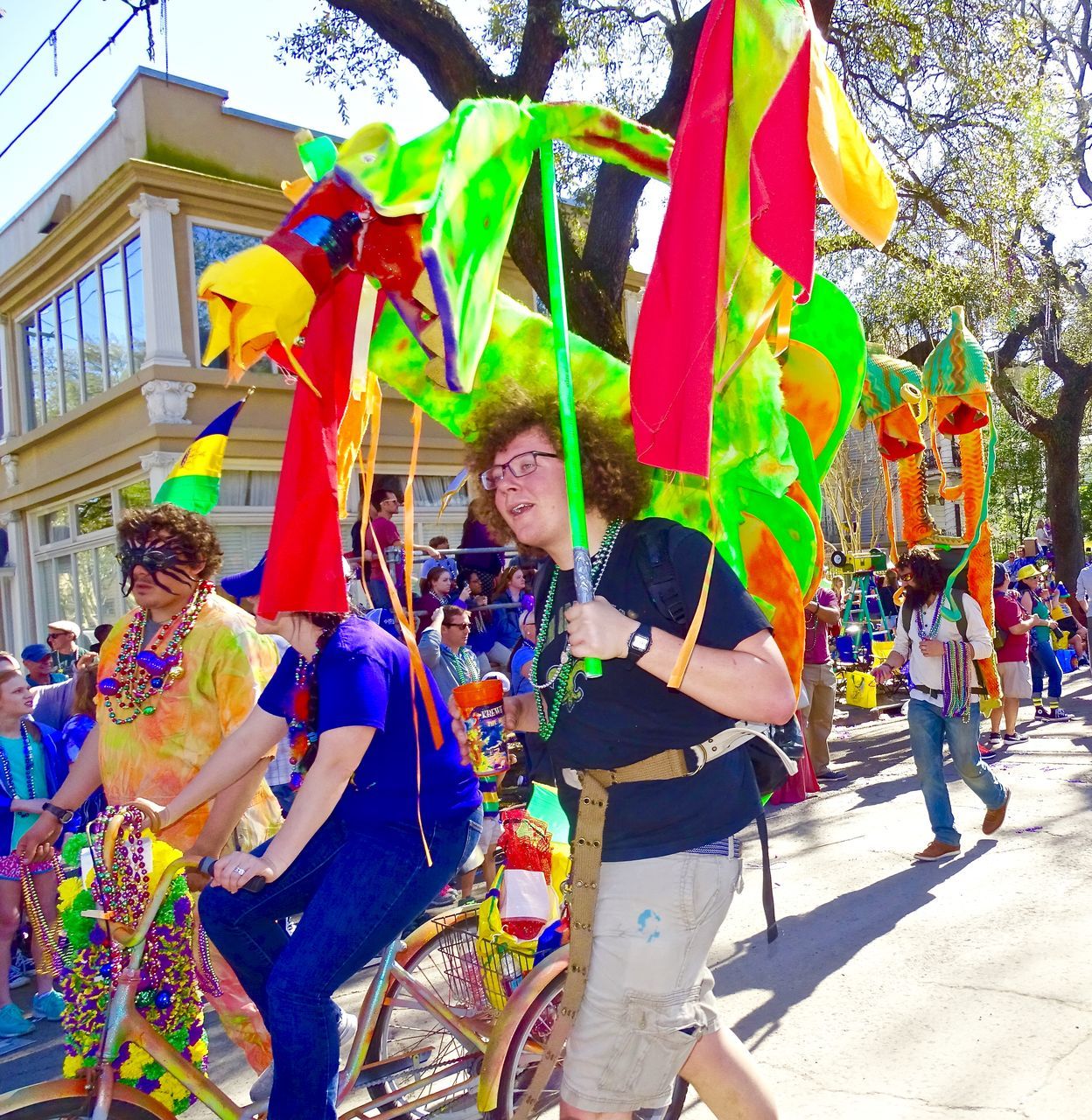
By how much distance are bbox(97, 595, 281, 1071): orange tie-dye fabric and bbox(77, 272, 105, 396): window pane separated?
12.2 metres

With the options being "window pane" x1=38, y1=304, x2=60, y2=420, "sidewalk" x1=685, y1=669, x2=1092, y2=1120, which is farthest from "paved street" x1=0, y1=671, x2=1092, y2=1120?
"window pane" x1=38, y1=304, x2=60, y2=420

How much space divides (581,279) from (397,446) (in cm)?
722

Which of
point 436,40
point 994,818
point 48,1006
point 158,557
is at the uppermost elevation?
point 436,40

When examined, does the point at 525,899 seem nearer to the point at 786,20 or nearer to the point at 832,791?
the point at 786,20

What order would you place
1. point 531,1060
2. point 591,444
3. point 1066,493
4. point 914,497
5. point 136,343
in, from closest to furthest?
point 591,444 < point 531,1060 < point 914,497 < point 136,343 < point 1066,493

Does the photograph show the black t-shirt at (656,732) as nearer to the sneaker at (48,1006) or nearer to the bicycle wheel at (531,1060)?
the bicycle wheel at (531,1060)

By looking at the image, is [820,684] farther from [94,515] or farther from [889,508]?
[94,515]

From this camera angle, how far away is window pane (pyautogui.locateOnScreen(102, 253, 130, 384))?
45.3 ft

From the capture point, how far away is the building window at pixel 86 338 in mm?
13594

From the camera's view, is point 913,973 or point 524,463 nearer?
point 524,463

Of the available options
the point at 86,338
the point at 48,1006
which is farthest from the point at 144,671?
the point at 86,338

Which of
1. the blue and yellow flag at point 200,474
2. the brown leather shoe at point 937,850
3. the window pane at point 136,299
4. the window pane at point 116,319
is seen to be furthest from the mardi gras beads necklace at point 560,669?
the window pane at point 116,319

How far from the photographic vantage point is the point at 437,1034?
11.1 ft

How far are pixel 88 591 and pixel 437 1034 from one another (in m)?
13.3
